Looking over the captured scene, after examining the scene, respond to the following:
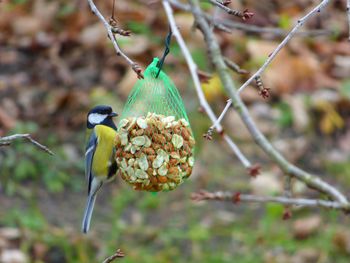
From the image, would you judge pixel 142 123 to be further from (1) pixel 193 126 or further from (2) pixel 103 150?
(1) pixel 193 126

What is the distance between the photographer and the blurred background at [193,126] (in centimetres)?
522

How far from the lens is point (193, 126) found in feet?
19.6

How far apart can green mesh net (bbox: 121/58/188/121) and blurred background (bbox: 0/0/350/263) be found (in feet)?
4.71

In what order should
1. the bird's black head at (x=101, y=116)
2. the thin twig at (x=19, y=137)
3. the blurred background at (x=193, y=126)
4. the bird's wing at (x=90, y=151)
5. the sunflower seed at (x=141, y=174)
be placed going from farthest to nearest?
the blurred background at (x=193, y=126)
the bird's wing at (x=90, y=151)
the bird's black head at (x=101, y=116)
the sunflower seed at (x=141, y=174)
the thin twig at (x=19, y=137)

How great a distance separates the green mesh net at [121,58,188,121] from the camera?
313 centimetres

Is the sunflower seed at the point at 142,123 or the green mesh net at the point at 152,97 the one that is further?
the green mesh net at the point at 152,97

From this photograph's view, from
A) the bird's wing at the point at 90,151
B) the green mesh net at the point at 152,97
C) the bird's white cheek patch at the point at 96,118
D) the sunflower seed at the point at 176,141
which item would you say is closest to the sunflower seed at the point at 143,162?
the sunflower seed at the point at 176,141

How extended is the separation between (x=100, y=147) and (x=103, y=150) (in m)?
0.02

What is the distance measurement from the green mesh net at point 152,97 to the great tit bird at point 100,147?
0.29 feet

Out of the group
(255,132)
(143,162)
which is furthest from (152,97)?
(255,132)

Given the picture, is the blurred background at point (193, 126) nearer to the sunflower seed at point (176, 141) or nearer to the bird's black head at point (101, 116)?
the bird's black head at point (101, 116)

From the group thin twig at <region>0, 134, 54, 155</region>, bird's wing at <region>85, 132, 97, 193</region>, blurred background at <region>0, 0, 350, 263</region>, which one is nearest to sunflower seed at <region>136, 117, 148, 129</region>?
bird's wing at <region>85, 132, 97, 193</region>

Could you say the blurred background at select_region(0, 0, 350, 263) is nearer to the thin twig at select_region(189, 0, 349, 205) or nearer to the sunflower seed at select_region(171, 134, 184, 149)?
the sunflower seed at select_region(171, 134, 184, 149)

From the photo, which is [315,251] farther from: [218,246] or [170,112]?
[170,112]
